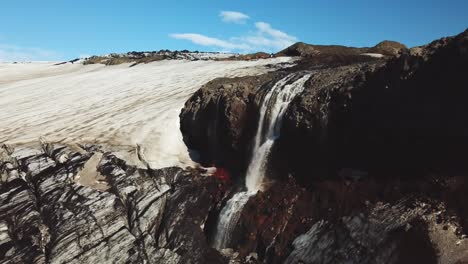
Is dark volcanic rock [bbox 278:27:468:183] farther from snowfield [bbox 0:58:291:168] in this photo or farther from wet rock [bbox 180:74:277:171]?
snowfield [bbox 0:58:291:168]

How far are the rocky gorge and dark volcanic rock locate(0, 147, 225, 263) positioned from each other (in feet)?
0.21

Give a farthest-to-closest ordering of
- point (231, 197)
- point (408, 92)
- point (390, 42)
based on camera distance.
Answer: point (390, 42), point (231, 197), point (408, 92)

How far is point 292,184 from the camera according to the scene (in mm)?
22375

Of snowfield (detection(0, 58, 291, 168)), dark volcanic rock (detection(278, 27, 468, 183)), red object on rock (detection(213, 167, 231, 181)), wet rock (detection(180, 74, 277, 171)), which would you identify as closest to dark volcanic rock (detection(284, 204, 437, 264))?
dark volcanic rock (detection(278, 27, 468, 183))

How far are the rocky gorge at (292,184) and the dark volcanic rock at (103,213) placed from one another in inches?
2.5

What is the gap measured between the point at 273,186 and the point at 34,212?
41.1ft

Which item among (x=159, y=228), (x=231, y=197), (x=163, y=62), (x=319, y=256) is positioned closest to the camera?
(x=319, y=256)

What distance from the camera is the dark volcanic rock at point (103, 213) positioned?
20.3 meters

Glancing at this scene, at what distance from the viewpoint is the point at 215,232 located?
2189cm

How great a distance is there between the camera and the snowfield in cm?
2915

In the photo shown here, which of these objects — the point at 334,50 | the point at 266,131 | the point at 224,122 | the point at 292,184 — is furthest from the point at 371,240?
the point at 334,50

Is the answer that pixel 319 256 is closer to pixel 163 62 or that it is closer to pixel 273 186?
pixel 273 186

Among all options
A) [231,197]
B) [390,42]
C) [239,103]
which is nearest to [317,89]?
[239,103]

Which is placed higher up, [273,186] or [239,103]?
[239,103]
